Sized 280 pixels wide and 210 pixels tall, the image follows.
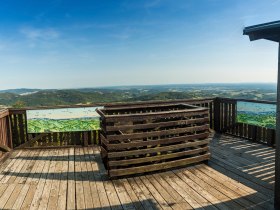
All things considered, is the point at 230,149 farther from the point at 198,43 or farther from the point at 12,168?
the point at 198,43

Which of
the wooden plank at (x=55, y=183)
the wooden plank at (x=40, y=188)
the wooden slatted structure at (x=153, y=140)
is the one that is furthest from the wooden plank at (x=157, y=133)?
the wooden plank at (x=40, y=188)

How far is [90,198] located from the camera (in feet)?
11.7

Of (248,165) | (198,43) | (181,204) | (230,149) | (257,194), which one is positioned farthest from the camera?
(198,43)

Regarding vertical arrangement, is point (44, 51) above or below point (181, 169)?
above

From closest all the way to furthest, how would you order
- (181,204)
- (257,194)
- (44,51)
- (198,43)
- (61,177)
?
(181,204), (257,194), (61,177), (198,43), (44,51)

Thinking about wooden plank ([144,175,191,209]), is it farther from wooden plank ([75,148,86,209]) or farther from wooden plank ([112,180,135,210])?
wooden plank ([75,148,86,209])

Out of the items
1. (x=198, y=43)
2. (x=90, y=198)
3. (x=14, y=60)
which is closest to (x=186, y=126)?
(x=90, y=198)

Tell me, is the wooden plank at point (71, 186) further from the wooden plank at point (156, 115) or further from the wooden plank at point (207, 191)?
the wooden plank at point (207, 191)

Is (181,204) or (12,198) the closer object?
(181,204)

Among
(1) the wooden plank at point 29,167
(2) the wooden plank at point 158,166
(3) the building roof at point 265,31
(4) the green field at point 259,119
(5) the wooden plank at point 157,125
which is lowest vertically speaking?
(1) the wooden plank at point 29,167

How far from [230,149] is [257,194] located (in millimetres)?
2588

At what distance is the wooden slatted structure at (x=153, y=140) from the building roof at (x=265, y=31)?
2.13 meters

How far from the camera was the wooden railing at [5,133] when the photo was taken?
19.6 ft

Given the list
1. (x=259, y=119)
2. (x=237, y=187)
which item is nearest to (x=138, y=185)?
(x=237, y=187)
